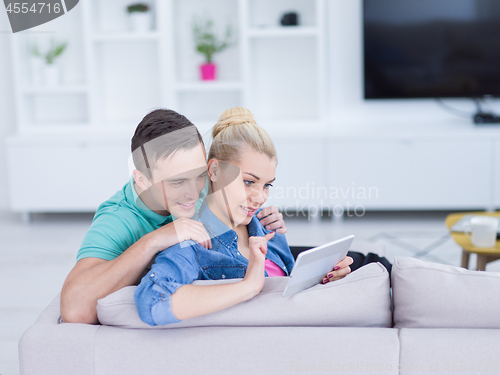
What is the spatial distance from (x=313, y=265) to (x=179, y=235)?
0.30 metres

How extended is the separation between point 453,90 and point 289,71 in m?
1.15

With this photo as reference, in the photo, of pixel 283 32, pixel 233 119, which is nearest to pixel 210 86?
pixel 283 32

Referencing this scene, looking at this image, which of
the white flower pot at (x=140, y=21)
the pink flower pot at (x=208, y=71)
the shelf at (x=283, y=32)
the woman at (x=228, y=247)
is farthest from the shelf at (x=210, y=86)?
the woman at (x=228, y=247)

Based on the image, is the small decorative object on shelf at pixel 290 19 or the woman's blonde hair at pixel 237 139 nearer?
the woman's blonde hair at pixel 237 139

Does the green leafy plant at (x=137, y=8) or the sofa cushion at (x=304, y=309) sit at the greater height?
the green leafy plant at (x=137, y=8)

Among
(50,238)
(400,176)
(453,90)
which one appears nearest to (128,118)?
Answer: (50,238)

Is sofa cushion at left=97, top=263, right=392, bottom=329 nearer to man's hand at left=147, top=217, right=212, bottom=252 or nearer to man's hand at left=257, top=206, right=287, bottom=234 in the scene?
man's hand at left=147, top=217, right=212, bottom=252

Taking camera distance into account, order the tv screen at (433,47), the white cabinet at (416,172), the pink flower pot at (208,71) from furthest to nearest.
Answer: the pink flower pot at (208,71), the tv screen at (433,47), the white cabinet at (416,172)

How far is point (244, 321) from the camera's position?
3.23 feet

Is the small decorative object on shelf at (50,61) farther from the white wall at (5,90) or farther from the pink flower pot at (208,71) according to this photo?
the pink flower pot at (208,71)

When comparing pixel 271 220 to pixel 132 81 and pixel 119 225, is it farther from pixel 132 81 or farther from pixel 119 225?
pixel 132 81

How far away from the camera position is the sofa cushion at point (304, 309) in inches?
38.8

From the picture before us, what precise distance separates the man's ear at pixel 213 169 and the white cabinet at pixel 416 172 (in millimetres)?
2240

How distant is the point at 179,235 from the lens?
1.12 m
